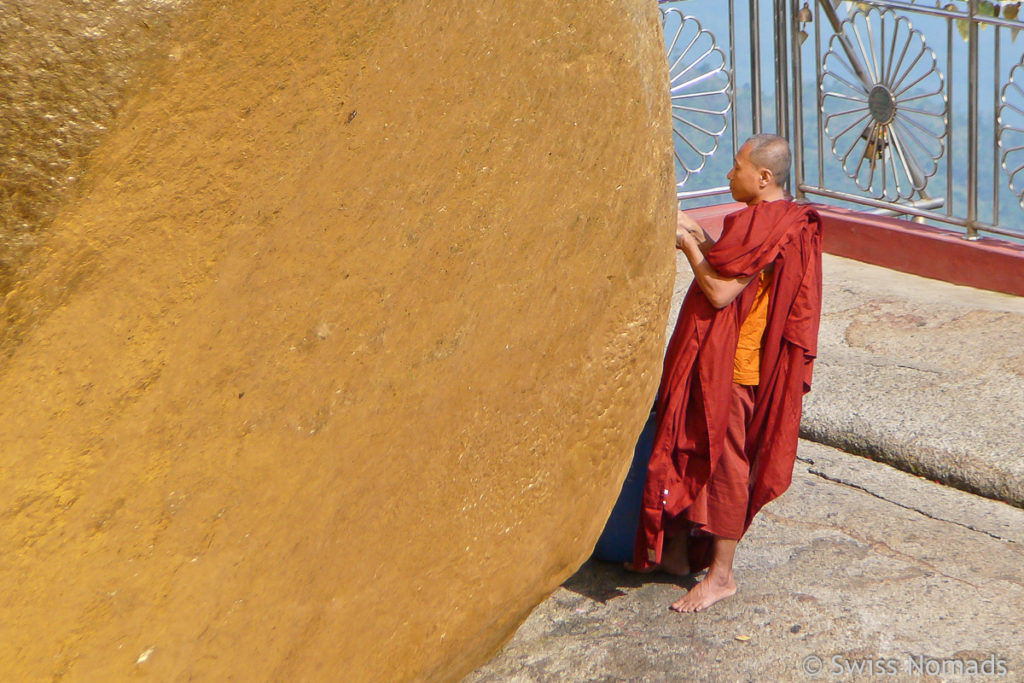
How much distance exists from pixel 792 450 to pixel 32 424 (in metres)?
2.03

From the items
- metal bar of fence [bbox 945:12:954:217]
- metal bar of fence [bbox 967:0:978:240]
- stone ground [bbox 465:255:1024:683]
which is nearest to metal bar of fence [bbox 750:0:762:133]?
metal bar of fence [bbox 945:12:954:217]

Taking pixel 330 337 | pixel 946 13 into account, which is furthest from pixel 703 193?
pixel 330 337

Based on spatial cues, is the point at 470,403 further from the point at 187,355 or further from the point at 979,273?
the point at 979,273

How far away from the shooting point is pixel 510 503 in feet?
7.07

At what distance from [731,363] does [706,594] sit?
592mm

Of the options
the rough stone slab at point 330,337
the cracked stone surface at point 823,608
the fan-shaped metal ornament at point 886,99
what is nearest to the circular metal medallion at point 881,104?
the fan-shaped metal ornament at point 886,99

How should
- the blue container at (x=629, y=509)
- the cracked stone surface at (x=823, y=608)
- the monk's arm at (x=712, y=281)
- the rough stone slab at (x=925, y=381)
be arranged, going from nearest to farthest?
the cracked stone surface at (x=823, y=608) → the monk's arm at (x=712, y=281) → the blue container at (x=629, y=509) → the rough stone slab at (x=925, y=381)

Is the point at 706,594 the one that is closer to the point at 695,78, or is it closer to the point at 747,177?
the point at 747,177

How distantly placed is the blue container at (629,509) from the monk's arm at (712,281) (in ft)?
1.51

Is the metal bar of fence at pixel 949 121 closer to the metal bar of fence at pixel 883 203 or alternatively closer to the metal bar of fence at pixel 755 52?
the metal bar of fence at pixel 883 203

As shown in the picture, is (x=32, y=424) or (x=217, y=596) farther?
(x=217, y=596)

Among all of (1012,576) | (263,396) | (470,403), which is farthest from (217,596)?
(1012,576)

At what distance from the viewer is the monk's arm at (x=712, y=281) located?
277 cm

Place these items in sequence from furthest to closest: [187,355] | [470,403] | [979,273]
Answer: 1. [979,273]
2. [470,403]
3. [187,355]
